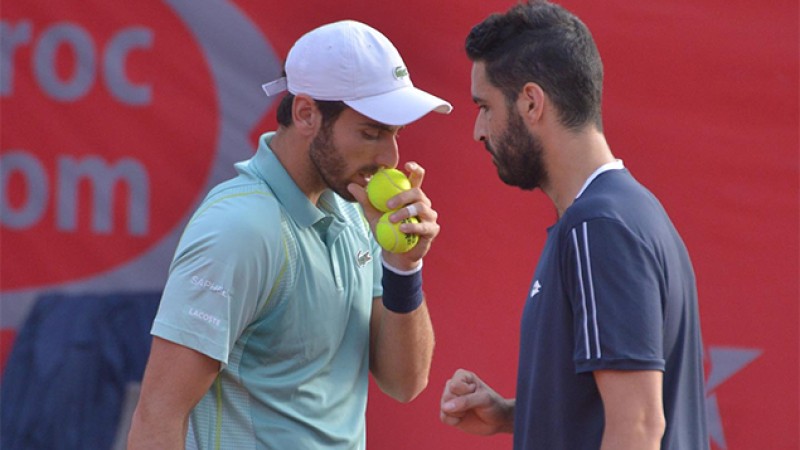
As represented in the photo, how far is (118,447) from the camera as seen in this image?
11.4 ft

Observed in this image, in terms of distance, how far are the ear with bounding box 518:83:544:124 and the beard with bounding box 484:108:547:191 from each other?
2 cm

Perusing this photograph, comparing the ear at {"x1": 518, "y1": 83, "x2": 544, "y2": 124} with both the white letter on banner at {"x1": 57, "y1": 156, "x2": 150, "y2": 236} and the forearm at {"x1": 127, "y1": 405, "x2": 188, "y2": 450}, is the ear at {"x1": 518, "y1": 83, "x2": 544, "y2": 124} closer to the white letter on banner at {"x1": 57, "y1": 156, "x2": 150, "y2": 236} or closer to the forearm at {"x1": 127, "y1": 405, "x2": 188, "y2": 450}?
the forearm at {"x1": 127, "y1": 405, "x2": 188, "y2": 450}

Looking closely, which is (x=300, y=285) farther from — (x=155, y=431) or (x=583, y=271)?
(x=583, y=271)

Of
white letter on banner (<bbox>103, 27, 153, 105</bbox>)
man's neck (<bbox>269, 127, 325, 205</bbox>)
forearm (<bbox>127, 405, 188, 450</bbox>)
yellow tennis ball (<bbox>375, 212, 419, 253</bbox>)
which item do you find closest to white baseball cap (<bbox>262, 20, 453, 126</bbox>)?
man's neck (<bbox>269, 127, 325, 205</bbox>)

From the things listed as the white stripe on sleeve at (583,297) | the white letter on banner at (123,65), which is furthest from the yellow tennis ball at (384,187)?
the white letter on banner at (123,65)

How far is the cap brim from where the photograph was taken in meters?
2.50

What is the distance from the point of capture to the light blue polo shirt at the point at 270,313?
2289mm

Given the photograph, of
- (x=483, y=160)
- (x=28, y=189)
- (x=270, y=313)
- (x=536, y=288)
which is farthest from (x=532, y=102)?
(x=28, y=189)

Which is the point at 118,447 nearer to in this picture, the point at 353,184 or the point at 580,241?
the point at 353,184

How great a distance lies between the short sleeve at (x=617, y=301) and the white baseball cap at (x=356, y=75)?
0.68m

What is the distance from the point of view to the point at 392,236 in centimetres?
250

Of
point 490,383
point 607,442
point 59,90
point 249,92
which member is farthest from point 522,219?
point 607,442

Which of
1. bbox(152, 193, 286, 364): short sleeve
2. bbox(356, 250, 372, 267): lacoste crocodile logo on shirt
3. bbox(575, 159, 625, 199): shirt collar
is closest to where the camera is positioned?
bbox(575, 159, 625, 199): shirt collar

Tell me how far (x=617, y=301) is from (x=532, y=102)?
0.46m
